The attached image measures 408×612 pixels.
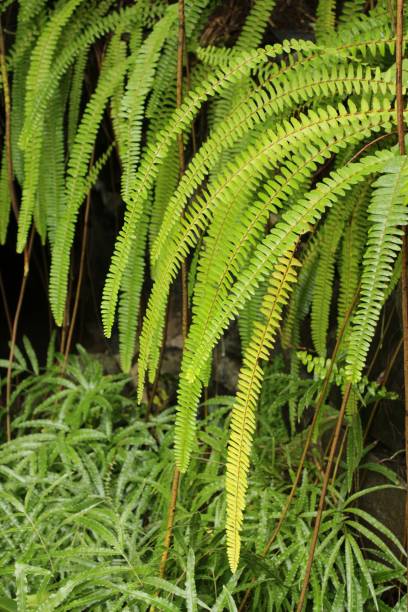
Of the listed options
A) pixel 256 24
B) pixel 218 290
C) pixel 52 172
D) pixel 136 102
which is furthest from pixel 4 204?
pixel 218 290

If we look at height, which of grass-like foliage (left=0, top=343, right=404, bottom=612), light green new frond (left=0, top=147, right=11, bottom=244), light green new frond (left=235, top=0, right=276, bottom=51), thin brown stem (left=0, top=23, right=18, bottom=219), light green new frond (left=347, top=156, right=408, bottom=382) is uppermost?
light green new frond (left=235, top=0, right=276, bottom=51)

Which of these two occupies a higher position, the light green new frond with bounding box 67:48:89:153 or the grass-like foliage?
the light green new frond with bounding box 67:48:89:153

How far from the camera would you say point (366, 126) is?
92cm

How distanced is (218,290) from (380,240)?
23 centimetres

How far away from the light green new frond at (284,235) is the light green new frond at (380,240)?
1.3 inches

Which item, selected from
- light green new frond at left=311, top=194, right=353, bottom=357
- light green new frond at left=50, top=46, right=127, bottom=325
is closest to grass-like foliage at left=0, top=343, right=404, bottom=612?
light green new frond at left=311, top=194, right=353, bottom=357

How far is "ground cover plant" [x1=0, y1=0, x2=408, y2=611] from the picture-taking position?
3.02ft

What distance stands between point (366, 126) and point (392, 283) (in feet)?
1.35

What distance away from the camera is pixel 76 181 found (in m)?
1.42

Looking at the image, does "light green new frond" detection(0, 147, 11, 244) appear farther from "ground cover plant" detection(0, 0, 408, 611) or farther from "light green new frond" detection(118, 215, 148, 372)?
"light green new frond" detection(118, 215, 148, 372)

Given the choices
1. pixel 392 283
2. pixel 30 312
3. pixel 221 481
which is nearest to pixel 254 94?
pixel 392 283

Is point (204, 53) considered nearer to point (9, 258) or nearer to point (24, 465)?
point (24, 465)

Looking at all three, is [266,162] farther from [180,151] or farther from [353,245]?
[353,245]

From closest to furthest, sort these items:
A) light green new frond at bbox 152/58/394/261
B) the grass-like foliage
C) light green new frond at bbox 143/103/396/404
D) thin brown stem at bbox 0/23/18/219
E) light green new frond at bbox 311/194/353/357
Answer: light green new frond at bbox 143/103/396/404 < light green new frond at bbox 152/58/394/261 < the grass-like foliage < light green new frond at bbox 311/194/353/357 < thin brown stem at bbox 0/23/18/219
